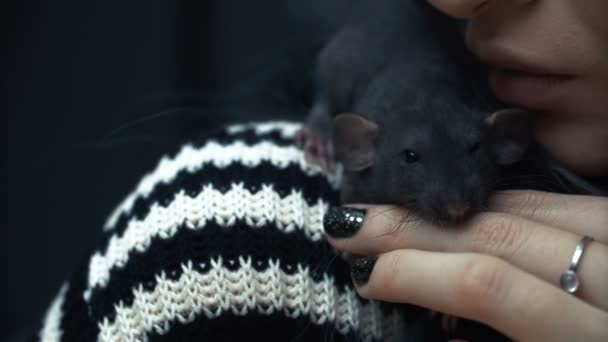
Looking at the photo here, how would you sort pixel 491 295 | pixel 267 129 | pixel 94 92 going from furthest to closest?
pixel 94 92 → pixel 267 129 → pixel 491 295

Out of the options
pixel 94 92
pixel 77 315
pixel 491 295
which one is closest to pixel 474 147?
pixel 491 295

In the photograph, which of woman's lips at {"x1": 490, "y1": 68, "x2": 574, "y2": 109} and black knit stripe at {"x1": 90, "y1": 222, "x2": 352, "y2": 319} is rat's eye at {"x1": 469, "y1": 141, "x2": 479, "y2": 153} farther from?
black knit stripe at {"x1": 90, "y1": 222, "x2": 352, "y2": 319}

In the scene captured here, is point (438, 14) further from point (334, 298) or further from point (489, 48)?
point (334, 298)

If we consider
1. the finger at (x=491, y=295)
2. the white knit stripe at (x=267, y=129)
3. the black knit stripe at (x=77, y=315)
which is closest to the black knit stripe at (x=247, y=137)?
the white knit stripe at (x=267, y=129)

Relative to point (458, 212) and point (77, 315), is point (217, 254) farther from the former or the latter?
point (458, 212)

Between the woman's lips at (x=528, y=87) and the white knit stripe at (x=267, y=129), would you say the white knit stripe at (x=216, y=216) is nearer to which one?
the white knit stripe at (x=267, y=129)

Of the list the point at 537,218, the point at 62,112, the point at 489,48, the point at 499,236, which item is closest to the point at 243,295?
the point at 499,236

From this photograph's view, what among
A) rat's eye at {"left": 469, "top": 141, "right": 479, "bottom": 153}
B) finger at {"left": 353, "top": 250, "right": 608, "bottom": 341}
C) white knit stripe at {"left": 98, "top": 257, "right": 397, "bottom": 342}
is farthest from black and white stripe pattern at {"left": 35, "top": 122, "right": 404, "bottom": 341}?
rat's eye at {"left": 469, "top": 141, "right": 479, "bottom": 153}
